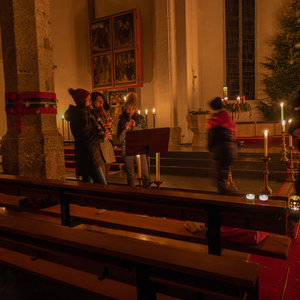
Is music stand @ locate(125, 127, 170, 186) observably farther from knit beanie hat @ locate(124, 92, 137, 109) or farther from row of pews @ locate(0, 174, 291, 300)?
knit beanie hat @ locate(124, 92, 137, 109)

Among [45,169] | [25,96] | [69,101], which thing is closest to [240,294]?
[45,169]

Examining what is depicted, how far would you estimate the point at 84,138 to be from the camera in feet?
11.2

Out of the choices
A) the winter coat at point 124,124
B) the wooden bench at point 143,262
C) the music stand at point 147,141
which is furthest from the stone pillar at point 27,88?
the wooden bench at point 143,262

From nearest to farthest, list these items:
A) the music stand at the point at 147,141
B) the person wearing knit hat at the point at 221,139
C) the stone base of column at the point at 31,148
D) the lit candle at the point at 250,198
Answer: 1. the lit candle at the point at 250,198
2. the music stand at the point at 147,141
3. the person wearing knit hat at the point at 221,139
4. the stone base of column at the point at 31,148

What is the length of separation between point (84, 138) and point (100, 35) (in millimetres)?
9169

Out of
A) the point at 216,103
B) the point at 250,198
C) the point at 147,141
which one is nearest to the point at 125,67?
the point at 216,103

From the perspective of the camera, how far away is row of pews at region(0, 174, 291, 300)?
1.15m

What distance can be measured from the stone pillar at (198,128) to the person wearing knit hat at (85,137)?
5101mm

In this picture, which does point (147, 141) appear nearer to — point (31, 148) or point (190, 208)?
point (190, 208)

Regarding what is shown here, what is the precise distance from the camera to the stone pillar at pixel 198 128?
823 centimetres

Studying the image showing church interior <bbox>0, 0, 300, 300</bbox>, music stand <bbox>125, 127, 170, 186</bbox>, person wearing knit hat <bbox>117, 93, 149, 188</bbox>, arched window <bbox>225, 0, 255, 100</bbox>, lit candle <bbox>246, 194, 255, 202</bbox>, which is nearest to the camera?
church interior <bbox>0, 0, 300, 300</bbox>

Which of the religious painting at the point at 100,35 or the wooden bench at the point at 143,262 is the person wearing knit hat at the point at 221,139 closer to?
the wooden bench at the point at 143,262

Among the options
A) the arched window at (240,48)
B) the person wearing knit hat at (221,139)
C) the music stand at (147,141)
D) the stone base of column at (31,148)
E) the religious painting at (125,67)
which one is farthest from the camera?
the arched window at (240,48)

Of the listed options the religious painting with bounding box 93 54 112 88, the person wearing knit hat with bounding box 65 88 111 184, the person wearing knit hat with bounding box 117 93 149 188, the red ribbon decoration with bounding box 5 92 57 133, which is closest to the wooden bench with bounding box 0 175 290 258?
the person wearing knit hat with bounding box 65 88 111 184
